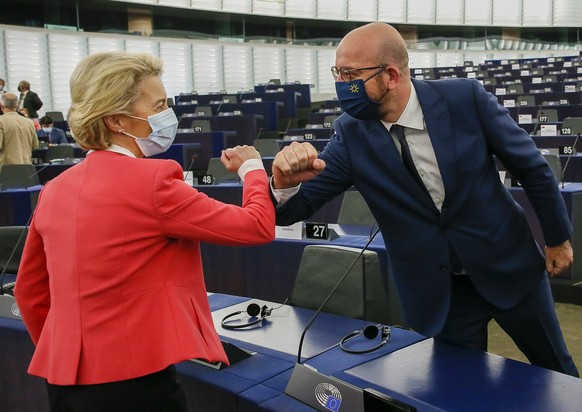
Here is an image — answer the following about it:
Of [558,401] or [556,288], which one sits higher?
[558,401]

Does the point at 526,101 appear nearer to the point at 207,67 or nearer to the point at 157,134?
the point at 157,134

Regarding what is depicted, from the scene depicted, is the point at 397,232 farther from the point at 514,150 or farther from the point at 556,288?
the point at 556,288

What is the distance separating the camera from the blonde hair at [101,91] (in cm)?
130

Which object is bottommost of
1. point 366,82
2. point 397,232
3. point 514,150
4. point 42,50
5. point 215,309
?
point 215,309

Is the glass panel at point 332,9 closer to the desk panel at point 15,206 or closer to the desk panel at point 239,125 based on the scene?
the desk panel at point 239,125

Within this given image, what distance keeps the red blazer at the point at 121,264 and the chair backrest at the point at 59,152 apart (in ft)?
24.9

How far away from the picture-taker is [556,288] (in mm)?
4109

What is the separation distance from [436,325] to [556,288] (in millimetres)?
2649

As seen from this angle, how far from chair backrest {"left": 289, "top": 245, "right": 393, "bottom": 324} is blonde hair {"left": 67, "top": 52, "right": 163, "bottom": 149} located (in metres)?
1.22

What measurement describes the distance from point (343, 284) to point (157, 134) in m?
1.16

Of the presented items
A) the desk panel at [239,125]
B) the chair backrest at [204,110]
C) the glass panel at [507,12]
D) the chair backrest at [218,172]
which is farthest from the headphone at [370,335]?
the glass panel at [507,12]

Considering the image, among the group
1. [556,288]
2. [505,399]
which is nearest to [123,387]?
[505,399]

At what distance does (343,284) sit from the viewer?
2.36 meters

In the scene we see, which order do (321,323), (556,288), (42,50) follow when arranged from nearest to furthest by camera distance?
1. (321,323)
2. (556,288)
3. (42,50)
